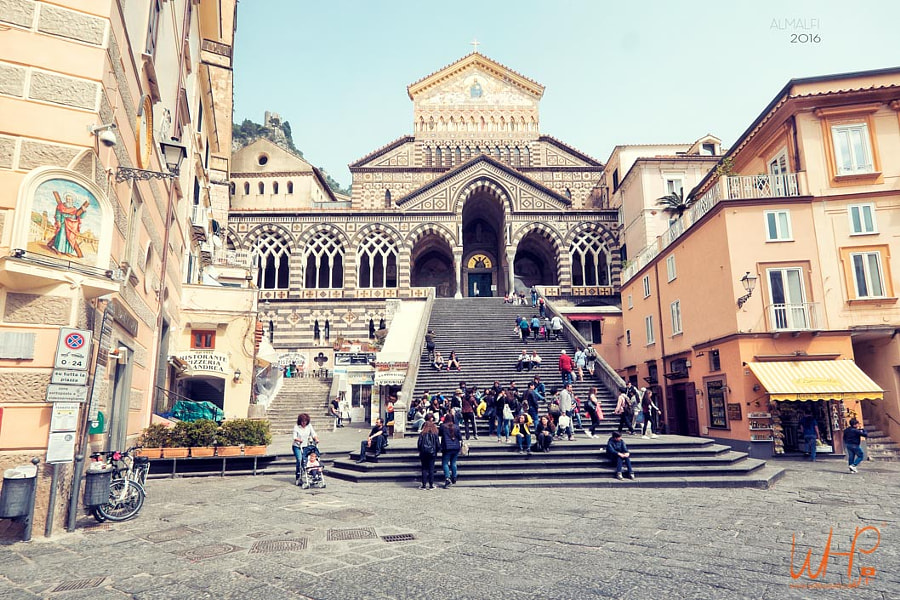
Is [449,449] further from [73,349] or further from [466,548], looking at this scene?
[73,349]

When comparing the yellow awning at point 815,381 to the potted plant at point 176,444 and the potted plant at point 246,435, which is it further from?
the potted plant at point 176,444

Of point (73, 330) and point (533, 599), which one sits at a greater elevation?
point (73, 330)

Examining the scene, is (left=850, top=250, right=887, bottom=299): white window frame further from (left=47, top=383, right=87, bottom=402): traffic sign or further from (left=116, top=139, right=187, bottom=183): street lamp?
(left=47, top=383, right=87, bottom=402): traffic sign

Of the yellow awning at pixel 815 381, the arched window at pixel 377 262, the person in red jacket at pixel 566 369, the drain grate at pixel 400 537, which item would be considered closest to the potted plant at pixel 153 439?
the drain grate at pixel 400 537

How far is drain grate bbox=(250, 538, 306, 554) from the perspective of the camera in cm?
618

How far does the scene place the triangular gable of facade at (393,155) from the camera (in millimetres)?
40906

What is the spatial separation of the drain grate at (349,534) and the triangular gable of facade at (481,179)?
30.7m

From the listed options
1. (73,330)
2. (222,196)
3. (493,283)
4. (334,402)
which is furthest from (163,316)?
(493,283)

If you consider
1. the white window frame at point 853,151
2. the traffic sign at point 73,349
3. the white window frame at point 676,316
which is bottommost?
the traffic sign at point 73,349

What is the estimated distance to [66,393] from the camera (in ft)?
22.9

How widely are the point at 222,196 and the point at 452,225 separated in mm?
13949

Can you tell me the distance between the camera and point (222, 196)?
29.6 m

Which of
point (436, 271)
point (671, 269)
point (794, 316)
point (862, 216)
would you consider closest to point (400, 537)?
point (794, 316)

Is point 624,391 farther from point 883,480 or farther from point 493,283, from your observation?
point 493,283
